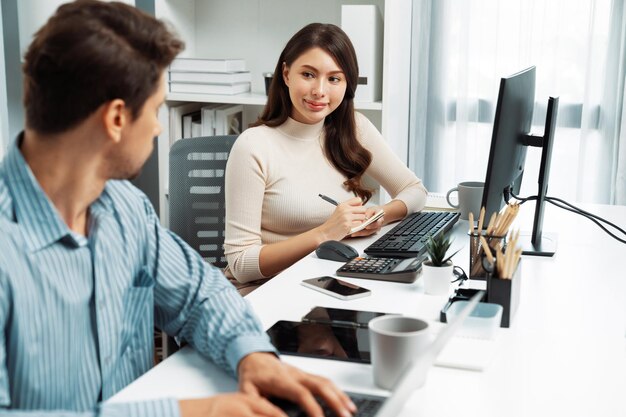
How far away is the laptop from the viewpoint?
0.74m

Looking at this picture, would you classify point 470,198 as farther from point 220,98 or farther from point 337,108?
point 220,98

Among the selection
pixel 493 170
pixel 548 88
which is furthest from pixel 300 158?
pixel 548 88

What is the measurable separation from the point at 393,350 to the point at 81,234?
488mm

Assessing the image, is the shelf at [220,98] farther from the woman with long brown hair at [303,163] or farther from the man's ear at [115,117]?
the man's ear at [115,117]

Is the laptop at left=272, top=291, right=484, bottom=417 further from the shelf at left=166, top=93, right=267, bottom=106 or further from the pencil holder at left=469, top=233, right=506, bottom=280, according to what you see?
the shelf at left=166, top=93, right=267, bottom=106

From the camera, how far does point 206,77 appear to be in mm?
2906

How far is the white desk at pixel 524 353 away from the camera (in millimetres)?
1061

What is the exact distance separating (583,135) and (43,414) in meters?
2.28

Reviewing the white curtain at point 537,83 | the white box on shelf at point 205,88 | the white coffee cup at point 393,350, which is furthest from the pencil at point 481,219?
the white box on shelf at point 205,88

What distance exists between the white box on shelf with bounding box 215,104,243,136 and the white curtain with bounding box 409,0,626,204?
2.34ft

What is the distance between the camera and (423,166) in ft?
9.75

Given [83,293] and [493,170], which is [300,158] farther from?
[83,293]

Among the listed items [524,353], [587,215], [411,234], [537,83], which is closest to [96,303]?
[524,353]

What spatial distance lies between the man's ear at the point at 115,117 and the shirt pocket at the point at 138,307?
0.29 meters
